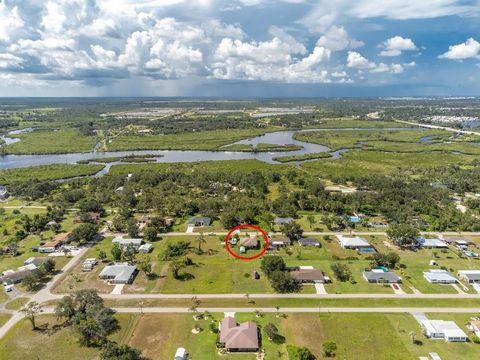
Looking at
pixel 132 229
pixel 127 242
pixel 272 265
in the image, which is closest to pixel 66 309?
pixel 127 242

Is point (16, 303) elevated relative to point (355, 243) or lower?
lower

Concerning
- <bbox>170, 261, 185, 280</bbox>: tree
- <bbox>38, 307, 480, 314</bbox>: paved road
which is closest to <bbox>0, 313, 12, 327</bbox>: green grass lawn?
<bbox>38, 307, 480, 314</bbox>: paved road

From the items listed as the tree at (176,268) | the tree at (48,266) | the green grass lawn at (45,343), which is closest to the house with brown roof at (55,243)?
the tree at (48,266)

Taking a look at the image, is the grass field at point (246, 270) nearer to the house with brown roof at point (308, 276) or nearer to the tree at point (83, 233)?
the house with brown roof at point (308, 276)

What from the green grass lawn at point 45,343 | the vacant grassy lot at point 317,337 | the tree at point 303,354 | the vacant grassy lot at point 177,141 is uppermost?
the vacant grassy lot at point 177,141

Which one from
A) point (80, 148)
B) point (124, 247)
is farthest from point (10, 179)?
point (124, 247)

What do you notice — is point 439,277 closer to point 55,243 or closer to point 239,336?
point 239,336
